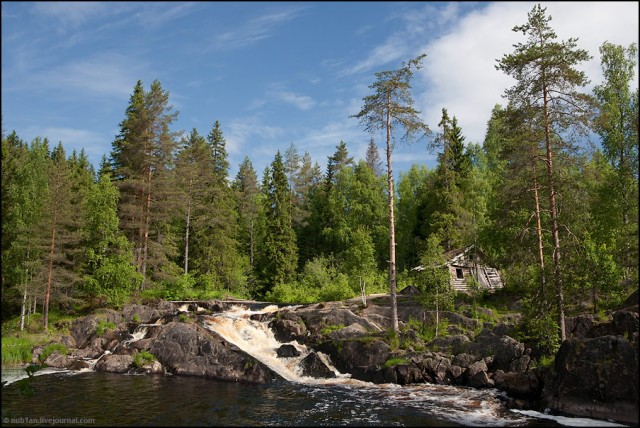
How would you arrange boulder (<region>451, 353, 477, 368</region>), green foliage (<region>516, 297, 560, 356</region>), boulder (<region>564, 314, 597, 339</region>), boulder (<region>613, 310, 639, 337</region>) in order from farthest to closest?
boulder (<region>451, 353, 477, 368</region>) < boulder (<region>564, 314, 597, 339</region>) < green foliage (<region>516, 297, 560, 356</region>) < boulder (<region>613, 310, 639, 337</region>)

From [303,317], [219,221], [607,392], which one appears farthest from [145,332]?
[607,392]

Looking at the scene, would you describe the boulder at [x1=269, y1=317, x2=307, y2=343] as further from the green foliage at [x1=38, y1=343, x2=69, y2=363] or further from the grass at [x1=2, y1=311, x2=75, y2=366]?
the grass at [x1=2, y1=311, x2=75, y2=366]

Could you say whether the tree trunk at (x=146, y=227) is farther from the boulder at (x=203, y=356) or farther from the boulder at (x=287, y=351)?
the boulder at (x=287, y=351)

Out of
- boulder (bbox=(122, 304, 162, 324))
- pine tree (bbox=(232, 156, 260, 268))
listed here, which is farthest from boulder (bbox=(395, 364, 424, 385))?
pine tree (bbox=(232, 156, 260, 268))

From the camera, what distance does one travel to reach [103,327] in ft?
94.6

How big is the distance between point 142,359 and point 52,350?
6.36 m

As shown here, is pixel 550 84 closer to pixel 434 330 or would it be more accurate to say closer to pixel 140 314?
pixel 434 330

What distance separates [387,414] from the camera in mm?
15453

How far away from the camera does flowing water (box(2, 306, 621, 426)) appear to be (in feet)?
47.3

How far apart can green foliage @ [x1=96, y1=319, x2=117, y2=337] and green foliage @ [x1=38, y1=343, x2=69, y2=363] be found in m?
2.12

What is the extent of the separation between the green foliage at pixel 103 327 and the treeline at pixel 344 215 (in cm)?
346

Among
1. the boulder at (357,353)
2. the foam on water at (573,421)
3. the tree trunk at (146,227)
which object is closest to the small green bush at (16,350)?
the tree trunk at (146,227)

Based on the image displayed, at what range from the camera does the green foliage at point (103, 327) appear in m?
28.4

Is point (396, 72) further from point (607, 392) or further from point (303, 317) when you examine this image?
point (607, 392)
